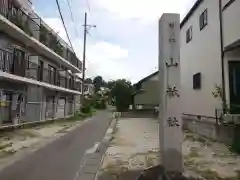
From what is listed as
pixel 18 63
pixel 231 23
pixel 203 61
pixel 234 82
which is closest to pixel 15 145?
pixel 18 63

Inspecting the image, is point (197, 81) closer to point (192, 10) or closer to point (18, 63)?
point (192, 10)

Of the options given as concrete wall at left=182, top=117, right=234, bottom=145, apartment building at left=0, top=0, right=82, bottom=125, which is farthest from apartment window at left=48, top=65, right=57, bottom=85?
concrete wall at left=182, top=117, right=234, bottom=145

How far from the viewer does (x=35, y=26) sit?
19.3 meters

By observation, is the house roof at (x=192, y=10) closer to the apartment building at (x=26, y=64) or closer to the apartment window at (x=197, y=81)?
the apartment window at (x=197, y=81)

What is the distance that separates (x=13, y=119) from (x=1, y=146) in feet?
18.0

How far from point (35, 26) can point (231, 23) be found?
517 inches

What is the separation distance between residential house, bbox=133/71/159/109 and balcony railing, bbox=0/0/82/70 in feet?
52.3

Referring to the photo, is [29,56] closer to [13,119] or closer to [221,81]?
[13,119]

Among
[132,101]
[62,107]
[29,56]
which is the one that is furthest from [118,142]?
[132,101]

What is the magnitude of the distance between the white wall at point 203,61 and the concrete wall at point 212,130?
514 millimetres

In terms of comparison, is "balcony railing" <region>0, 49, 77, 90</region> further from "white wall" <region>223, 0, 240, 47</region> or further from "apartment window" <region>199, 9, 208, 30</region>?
"white wall" <region>223, 0, 240, 47</region>

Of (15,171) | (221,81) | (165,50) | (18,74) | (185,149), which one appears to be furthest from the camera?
(18,74)

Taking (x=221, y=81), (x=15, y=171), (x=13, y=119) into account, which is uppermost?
(x=221, y=81)

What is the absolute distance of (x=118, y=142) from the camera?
40.8ft
